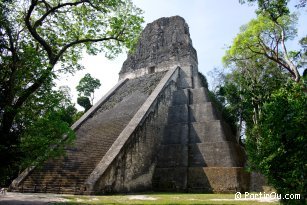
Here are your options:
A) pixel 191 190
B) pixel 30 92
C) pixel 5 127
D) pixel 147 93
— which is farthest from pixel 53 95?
pixel 147 93

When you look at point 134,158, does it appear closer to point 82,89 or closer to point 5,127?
point 5,127

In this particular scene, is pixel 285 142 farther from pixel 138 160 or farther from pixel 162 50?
pixel 162 50

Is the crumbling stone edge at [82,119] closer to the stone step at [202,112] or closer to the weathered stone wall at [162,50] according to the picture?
the weathered stone wall at [162,50]

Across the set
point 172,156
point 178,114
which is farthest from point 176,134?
point 178,114

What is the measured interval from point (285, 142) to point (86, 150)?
9223 mm

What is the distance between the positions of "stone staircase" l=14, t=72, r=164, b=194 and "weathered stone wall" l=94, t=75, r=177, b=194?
1061 millimetres

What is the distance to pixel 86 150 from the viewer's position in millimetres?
12539

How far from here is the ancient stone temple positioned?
1057 centimetres

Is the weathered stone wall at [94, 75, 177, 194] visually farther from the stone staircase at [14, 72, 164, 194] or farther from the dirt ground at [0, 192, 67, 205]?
the dirt ground at [0, 192, 67, 205]

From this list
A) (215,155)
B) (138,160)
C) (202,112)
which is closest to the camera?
(138,160)

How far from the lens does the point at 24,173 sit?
440 inches

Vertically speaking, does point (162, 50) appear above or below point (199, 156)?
above

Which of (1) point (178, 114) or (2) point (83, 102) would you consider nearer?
(1) point (178, 114)

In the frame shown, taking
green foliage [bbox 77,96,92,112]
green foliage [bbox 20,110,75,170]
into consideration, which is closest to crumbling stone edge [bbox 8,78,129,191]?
green foliage [bbox 20,110,75,170]
